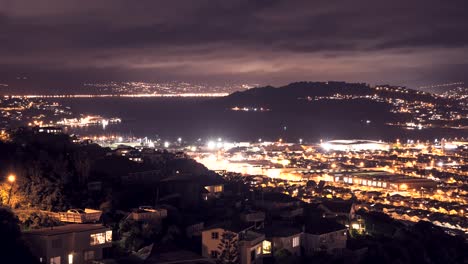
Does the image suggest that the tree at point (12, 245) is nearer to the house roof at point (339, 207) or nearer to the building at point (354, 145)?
the house roof at point (339, 207)

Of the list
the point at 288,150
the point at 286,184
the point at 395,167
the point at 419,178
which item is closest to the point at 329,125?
the point at 288,150

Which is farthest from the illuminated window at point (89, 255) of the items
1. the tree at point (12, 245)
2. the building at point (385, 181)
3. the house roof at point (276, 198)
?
the building at point (385, 181)

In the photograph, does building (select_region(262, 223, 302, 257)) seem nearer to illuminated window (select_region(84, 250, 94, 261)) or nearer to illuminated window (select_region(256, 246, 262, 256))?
illuminated window (select_region(256, 246, 262, 256))

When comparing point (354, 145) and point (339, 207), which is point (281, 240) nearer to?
point (339, 207)

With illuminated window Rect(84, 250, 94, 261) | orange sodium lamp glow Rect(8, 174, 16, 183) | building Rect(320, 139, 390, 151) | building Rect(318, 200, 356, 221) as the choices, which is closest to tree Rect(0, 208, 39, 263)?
illuminated window Rect(84, 250, 94, 261)

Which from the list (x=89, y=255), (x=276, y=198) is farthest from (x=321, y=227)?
(x=89, y=255)

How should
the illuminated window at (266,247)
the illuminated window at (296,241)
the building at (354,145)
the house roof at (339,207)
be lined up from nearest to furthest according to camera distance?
the illuminated window at (266,247), the illuminated window at (296,241), the house roof at (339,207), the building at (354,145)
